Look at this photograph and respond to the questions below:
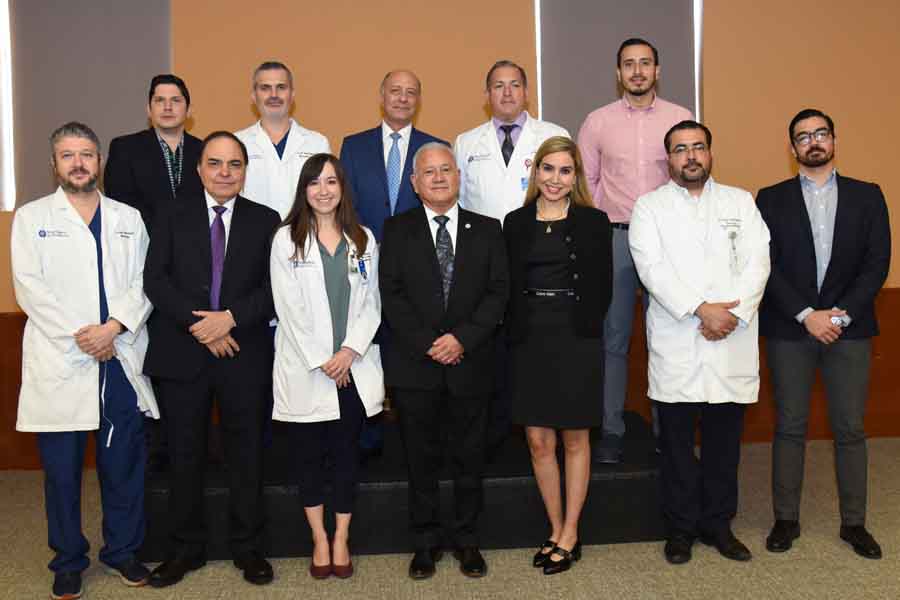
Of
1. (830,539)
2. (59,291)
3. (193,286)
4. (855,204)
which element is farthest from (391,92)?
(830,539)

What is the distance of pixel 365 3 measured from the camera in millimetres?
5238

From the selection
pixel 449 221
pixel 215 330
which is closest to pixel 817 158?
pixel 449 221

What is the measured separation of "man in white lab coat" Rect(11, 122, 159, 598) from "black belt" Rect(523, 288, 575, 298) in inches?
60.9

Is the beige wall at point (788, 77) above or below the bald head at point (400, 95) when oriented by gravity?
above

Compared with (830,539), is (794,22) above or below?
above

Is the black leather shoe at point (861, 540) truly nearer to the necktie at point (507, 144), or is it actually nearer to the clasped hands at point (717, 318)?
the clasped hands at point (717, 318)

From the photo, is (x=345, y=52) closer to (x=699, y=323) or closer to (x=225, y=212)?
(x=225, y=212)

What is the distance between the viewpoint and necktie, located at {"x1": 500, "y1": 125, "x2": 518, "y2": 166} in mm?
3965

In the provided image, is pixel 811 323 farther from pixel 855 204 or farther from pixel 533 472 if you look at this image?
pixel 533 472

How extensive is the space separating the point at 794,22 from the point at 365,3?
9.28ft

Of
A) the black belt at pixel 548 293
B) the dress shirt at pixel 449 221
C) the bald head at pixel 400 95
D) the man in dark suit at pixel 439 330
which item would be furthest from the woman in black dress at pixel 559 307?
the bald head at pixel 400 95

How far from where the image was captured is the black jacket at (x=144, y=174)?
379cm

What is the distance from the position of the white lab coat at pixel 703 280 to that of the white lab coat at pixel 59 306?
2.16 meters

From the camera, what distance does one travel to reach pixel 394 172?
3.97 meters
